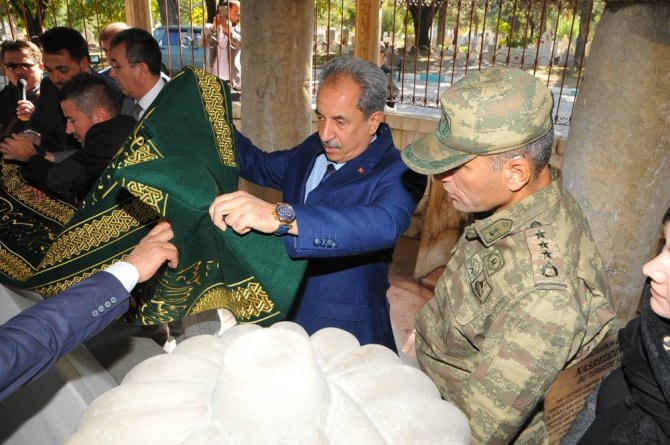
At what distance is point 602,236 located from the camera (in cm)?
340

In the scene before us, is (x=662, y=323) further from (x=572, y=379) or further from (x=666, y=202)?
(x=666, y=202)

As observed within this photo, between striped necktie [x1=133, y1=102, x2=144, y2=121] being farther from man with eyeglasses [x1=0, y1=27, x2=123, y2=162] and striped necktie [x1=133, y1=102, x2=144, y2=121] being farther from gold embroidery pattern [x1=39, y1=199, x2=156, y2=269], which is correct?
gold embroidery pattern [x1=39, y1=199, x2=156, y2=269]

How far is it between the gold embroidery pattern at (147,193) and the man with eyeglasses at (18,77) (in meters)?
3.53

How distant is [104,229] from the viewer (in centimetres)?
219

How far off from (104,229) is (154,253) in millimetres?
467

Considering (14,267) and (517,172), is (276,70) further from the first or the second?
(517,172)

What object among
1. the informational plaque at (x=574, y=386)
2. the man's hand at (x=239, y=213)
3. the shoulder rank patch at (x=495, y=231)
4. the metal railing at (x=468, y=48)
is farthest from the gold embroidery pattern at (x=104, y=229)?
the metal railing at (x=468, y=48)

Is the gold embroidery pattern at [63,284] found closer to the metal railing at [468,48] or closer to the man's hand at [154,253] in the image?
the man's hand at [154,253]

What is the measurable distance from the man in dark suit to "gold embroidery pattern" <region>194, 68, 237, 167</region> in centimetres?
61

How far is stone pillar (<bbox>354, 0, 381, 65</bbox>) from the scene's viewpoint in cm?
692

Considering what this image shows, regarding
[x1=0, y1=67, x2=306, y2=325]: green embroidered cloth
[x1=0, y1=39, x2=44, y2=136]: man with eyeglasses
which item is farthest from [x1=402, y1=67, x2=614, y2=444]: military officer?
[x1=0, y1=39, x2=44, y2=136]: man with eyeglasses

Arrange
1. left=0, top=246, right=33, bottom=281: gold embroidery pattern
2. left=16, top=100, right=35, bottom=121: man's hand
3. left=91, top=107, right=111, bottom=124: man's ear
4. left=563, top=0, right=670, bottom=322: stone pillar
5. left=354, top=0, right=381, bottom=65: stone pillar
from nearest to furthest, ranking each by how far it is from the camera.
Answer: left=0, top=246, right=33, bottom=281: gold embroidery pattern → left=91, top=107, right=111, bottom=124: man's ear → left=563, top=0, right=670, bottom=322: stone pillar → left=16, top=100, right=35, bottom=121: man's hand → left=354, top=0, right=381, bottom=65: stone pillar

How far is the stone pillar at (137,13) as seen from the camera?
23.6ft

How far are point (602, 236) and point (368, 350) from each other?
2.70m
